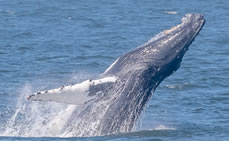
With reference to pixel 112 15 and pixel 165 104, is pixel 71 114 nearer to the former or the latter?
pixel 165 104

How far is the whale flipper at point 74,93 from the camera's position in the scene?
685 inches

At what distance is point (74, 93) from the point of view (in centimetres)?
1753

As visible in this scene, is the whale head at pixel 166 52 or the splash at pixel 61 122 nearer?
the whale head at pixel 166 52

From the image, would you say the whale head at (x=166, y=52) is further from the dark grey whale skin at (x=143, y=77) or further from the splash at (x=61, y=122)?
the splash at (x=61, y=122)

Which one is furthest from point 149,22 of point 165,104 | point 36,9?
point 165,104

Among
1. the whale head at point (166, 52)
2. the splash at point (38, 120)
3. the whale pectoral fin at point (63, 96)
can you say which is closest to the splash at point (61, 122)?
the splash at point (38, 120)

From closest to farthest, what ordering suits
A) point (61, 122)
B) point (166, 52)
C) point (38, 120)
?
1. point (166, 52)
2. point (61, 122)
3. point (38, 120)

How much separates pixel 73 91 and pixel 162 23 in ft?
112

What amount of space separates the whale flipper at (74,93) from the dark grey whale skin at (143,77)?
1.20ft

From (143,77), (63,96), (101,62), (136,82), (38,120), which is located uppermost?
(143,77)

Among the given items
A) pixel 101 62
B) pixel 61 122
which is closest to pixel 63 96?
pixel 61 122

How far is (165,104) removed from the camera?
80.5 ft

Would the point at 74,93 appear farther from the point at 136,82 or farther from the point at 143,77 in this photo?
the point at 143,77

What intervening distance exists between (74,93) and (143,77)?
1.80 m
